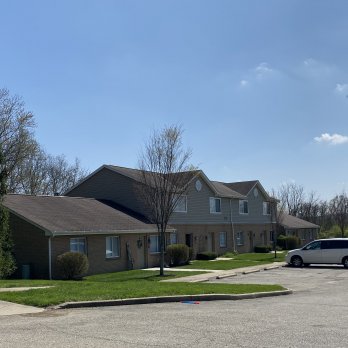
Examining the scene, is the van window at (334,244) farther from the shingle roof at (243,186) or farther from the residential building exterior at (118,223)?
the shingle roof at (243,186)

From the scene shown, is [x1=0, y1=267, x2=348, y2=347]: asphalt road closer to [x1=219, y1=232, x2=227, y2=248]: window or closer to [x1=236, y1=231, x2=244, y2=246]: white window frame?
[x1=219, y1=232, x2=227, y2=248]: window

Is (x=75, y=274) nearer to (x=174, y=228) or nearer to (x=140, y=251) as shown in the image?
(x=140, y=251)

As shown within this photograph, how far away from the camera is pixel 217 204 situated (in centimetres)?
4422

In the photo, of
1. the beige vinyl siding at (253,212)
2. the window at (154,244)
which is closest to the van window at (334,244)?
the window at (154,244)

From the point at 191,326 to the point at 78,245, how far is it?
17.4 metres

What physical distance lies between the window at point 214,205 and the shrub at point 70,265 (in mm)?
19096

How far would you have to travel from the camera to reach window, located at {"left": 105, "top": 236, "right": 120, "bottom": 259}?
28.8 metres

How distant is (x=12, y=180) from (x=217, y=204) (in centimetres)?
1877

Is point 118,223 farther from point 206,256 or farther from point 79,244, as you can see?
point 206,256

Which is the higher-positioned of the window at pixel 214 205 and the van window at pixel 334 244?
the window at pixel 214 205

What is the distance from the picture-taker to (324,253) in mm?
31469

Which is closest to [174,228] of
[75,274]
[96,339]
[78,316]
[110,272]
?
[110,272]

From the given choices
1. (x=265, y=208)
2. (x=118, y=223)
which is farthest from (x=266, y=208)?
(x=118, y=223)

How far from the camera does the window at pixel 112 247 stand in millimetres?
28797
